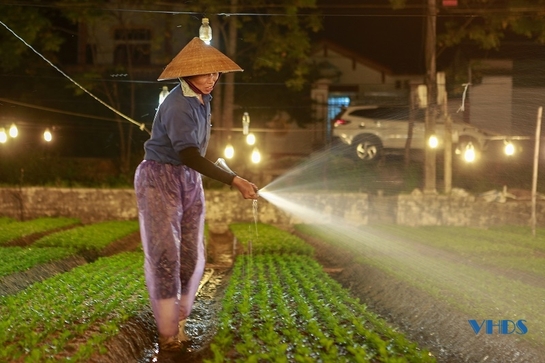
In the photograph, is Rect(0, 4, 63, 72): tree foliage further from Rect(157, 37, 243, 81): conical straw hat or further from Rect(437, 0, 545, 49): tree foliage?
Rect(157, 37, 243, 81): conical straw hat

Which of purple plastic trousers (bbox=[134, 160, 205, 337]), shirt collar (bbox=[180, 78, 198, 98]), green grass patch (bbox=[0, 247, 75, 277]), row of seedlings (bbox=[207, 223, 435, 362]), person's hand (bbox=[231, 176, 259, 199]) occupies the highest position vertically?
shirt collar (bbox=[180, 78, 198, 98])

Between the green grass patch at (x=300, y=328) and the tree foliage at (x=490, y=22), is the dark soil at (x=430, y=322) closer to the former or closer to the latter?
the green grass patch at (x=300, y=328)

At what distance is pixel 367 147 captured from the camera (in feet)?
91.1

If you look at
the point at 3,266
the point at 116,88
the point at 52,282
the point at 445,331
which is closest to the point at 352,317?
the point at 445,331

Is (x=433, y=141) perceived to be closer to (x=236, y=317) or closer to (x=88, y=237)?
(x=88, y=237)

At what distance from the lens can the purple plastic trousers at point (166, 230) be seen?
6746mm

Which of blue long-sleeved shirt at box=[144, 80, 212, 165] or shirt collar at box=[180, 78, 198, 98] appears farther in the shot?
shirt collar at box=[180, 78, 198, 98]

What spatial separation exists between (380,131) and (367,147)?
0.72m

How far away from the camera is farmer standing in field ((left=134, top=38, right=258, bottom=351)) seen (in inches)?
261

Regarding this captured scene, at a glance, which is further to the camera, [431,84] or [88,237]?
[431,84]

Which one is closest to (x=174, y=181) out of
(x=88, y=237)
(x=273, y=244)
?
(x=273, y=244)

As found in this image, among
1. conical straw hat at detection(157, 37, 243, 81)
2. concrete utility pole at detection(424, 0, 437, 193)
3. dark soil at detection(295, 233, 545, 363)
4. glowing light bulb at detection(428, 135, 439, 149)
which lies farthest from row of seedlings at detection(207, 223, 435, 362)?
concrete utility pole at detection(424, 0, 437, 193)

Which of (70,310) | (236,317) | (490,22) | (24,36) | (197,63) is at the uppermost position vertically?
(490,22)

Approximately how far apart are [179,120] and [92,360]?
2.08 meters
